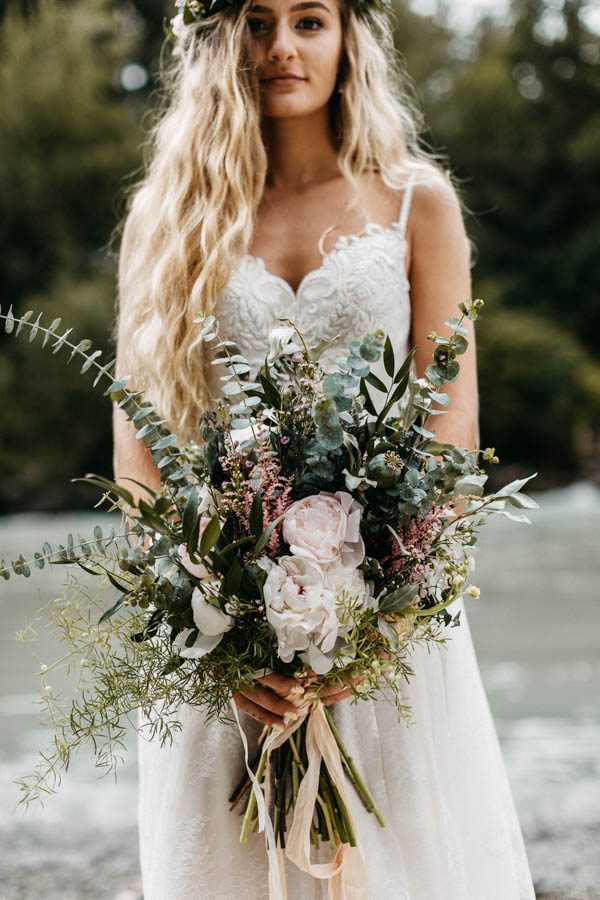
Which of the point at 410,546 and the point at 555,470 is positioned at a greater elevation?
the point at 555,470

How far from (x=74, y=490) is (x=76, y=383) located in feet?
5.65

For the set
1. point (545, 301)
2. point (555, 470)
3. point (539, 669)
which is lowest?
point (539, 669)

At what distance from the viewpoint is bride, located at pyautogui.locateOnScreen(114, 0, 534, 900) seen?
1.97 meters

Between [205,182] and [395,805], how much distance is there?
4.38 feet

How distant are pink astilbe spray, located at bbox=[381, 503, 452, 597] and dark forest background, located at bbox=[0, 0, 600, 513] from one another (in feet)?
43.1

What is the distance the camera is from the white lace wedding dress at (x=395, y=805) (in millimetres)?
1941

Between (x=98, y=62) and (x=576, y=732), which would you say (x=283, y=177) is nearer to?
(x=576, y=732)

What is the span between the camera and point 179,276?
232 centimetres

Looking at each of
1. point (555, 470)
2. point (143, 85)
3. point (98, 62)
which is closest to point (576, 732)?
point (555, 470)

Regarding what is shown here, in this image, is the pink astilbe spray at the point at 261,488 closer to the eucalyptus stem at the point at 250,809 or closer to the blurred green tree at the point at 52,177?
the eucalyptus stem at the point at 250,809

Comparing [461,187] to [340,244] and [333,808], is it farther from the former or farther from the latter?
[333,808]

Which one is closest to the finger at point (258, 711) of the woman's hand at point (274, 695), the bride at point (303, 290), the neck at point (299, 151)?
the woman's hand at point (274, 695)

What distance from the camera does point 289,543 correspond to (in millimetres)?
1625

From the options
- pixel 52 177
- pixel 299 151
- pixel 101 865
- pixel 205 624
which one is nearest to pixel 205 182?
pixel 299 151
